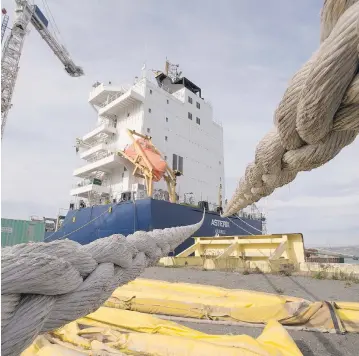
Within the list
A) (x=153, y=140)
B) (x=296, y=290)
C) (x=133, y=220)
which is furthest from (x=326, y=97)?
(x=153, y=140)

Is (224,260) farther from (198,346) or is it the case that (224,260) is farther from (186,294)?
(198,346)

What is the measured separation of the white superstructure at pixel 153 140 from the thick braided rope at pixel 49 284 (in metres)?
12.3

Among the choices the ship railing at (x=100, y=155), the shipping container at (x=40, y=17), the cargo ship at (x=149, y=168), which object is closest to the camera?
the cargo ship at (x=149, y=168)

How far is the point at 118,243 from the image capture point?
1319mm

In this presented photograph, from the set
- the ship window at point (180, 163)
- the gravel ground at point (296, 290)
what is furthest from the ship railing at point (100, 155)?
the gravel ground at point (296, 290)

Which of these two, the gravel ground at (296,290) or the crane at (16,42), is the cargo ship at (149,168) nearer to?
the gravel ground at (296,290)

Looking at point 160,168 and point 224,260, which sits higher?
point 160,168

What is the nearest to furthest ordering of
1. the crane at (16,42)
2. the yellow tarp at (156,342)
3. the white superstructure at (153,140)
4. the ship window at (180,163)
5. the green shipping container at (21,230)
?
the yellow tarp at (156,342)
the white superstructure at (153,140)
the green shipping container at (21,230)
the ship window at (180,163)
the crane at (16,42)

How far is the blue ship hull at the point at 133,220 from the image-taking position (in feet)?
38.6

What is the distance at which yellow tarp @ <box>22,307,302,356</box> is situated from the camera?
2381 millimetres

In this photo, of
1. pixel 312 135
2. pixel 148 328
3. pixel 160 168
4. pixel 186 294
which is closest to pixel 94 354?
pixel 148 328

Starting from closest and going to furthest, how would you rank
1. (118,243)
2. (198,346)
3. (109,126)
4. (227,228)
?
(118,243) < (198,346) < (227,228) < (109,126)

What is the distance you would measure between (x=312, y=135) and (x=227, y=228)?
14744 mm

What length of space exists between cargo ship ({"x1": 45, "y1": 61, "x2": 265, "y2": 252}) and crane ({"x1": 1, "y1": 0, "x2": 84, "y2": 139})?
804 centimetres
